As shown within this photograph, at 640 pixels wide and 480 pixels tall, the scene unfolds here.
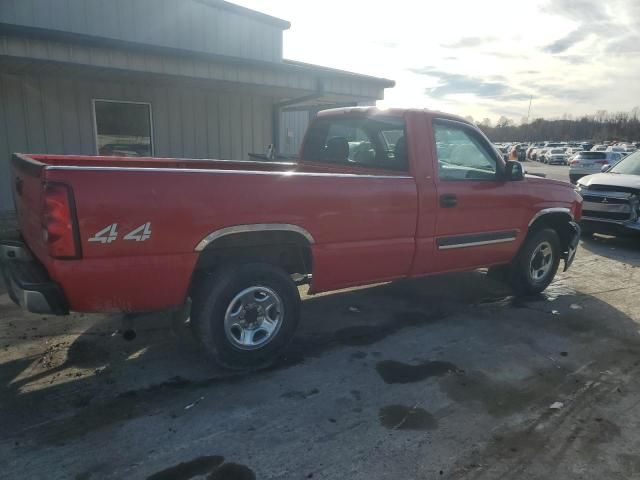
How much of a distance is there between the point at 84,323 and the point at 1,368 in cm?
97

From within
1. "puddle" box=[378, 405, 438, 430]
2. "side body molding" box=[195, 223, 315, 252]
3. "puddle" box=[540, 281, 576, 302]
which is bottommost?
"puddle" box=[540, 281, 576, 302]

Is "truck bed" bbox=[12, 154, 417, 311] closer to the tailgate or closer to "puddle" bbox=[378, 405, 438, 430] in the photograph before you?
the tailgate

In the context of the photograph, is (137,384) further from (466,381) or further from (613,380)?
(613,380)

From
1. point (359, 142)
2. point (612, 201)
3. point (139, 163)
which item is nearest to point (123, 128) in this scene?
point (139, 163)

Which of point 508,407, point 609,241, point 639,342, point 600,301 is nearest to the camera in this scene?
point 508,407

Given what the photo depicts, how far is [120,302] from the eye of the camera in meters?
3.09

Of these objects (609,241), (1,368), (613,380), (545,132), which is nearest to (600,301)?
(613,380)

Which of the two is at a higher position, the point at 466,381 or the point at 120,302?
the point at 120,302

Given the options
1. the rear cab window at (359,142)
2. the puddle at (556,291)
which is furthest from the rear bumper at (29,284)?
the puddle at (556,291)

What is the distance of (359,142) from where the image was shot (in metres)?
4.97

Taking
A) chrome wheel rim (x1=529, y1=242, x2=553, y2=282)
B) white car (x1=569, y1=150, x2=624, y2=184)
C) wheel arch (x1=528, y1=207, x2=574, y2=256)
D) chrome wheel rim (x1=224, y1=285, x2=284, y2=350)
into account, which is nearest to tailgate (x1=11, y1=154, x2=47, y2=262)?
chrome wheel rim (x1=224, y1=285, x2=284, y2=350)

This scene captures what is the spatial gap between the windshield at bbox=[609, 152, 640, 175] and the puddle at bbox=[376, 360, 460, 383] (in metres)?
7.62

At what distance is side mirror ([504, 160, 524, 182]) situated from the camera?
16.1ft

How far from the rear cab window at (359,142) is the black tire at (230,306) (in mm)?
1618
